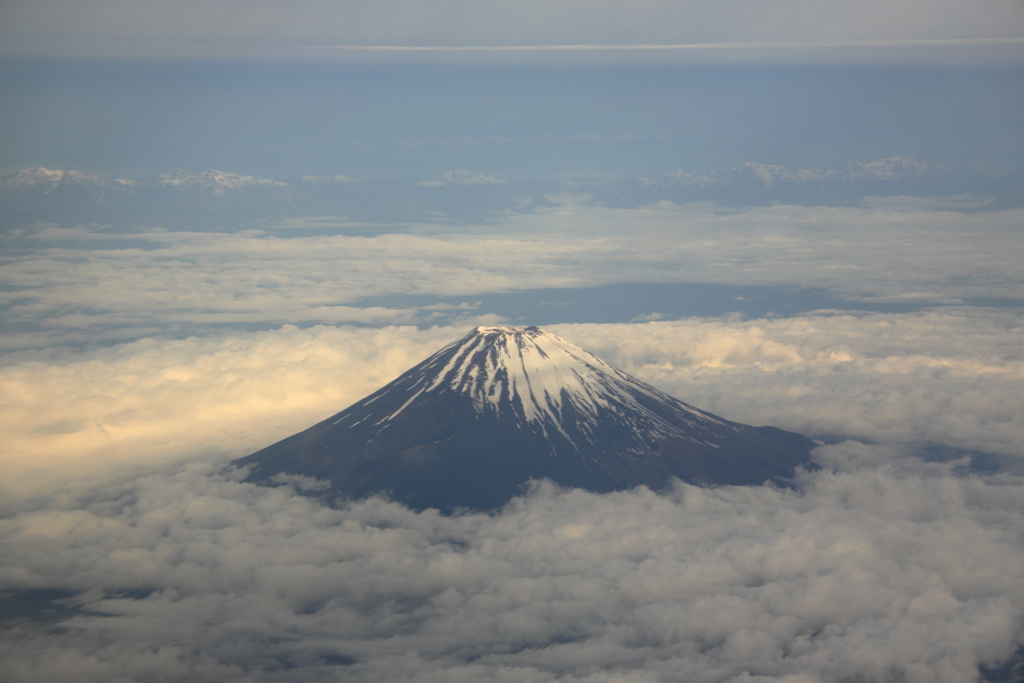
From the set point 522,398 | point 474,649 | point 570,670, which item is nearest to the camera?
point 570,670

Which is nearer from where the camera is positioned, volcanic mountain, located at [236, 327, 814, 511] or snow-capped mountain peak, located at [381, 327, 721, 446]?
volcanic mountain, located at [236, 327, 814, 511]

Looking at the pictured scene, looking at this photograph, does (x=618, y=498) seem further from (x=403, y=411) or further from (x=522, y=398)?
(x=403, y=411)

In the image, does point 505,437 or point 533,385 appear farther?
point 533,385

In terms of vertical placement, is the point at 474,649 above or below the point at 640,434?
below

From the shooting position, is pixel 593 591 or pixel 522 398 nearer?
pixel 593 591

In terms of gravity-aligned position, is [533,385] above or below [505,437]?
above

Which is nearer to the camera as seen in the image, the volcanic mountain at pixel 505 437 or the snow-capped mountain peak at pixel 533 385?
the volcanic mountain at pixel 505 437

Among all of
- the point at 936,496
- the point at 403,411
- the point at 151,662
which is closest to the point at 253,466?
the point at 403,411

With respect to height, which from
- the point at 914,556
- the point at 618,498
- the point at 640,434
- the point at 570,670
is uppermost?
the point at 640,434
